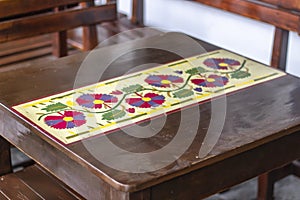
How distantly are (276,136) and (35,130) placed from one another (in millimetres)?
786

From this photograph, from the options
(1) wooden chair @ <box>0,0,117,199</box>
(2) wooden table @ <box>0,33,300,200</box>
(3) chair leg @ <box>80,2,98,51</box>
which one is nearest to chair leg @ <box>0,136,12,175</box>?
(1) wooden chair @ <box>0,0,117,199</box>

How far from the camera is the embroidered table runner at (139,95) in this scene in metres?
2.12

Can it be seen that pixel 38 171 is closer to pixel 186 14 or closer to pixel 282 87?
pixel 282 87

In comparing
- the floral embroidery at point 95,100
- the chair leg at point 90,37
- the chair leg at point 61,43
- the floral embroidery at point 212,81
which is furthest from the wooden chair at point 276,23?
the floral embroidery at point 95,100

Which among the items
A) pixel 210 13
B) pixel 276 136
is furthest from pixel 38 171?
pixel 210 13

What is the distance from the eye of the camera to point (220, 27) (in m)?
3.70

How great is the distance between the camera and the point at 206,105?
2.27m

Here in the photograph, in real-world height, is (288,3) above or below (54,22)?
above

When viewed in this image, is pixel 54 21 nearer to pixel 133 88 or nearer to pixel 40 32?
pixel 40 32

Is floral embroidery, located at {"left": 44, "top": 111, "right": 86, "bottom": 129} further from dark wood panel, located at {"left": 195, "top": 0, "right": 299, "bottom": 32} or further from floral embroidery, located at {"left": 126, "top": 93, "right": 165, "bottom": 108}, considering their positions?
dark wood panel, located at {"left": 195, "top": 0, "right": 299, "bottom": 32}

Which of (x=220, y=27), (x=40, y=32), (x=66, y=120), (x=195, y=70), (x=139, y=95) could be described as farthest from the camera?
(x=220, y=27)

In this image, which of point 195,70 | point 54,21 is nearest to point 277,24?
point 195,70

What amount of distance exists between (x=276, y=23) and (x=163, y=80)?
88 cm

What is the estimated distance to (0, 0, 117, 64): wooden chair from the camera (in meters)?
3.14
